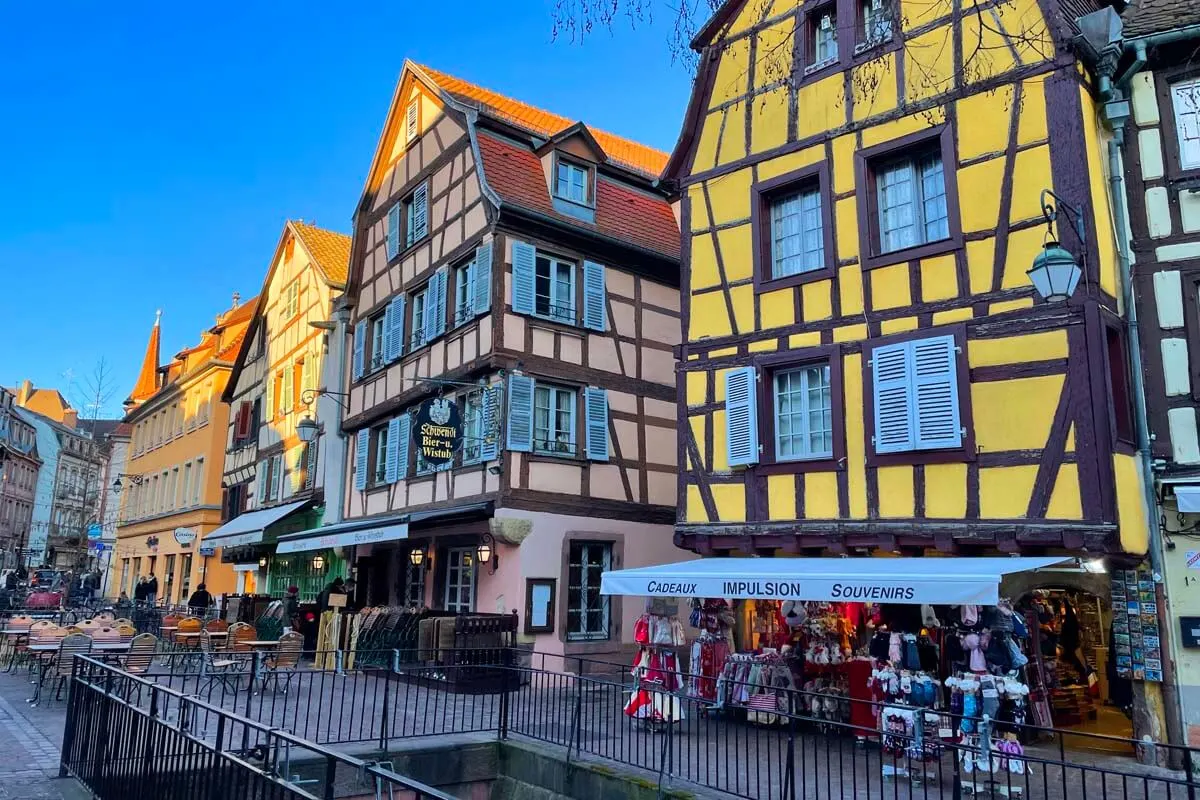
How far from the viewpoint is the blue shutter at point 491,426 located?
1566cm

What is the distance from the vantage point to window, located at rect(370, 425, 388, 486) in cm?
2047

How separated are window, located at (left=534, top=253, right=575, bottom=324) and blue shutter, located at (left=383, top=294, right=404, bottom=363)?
4.20 m

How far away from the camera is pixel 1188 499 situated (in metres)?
9.42

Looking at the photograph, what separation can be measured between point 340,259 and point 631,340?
12.8 meters

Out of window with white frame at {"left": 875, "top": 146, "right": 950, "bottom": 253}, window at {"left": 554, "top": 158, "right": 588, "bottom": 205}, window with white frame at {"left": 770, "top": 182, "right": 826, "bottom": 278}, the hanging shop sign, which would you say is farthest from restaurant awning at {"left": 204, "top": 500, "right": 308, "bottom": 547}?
window with white frame at {"left": 875, "top": 146, "right": 950, "bottom": 253}

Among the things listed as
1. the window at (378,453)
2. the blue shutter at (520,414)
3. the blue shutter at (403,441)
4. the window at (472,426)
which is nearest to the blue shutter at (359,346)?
the window at (378,453)

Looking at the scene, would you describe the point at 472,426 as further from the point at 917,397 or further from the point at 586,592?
the point at 917,397

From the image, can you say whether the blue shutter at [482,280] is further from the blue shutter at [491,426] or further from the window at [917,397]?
the window at [917,397]

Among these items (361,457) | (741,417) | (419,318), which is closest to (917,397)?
(741,417)

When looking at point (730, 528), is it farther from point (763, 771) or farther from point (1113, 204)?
point (1113, 204)

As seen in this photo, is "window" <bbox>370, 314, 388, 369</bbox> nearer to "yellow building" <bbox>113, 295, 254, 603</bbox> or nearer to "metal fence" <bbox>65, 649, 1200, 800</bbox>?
"metal fence" <bbox>65, 649, 1200, 800</bbox>

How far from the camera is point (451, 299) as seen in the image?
59.3ft

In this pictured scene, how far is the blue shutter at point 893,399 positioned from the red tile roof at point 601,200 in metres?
7.79

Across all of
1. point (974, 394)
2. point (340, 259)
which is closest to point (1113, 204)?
point (974, 394)
